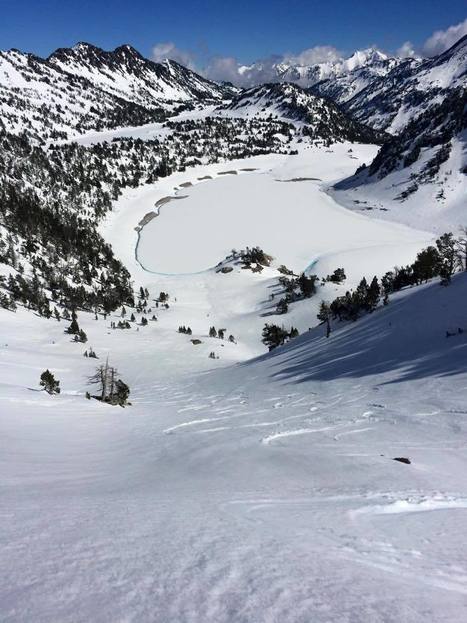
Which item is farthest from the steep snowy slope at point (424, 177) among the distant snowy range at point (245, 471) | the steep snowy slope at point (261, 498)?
the steep snowy slope at point (261, 498)

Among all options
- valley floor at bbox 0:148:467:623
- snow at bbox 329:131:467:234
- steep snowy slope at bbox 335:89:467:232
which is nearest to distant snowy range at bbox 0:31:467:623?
valley floor at bbox 0:148:467:623

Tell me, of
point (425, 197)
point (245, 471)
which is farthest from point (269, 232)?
point (245, 471)

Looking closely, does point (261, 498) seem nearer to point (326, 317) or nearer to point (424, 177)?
point (326, 317)

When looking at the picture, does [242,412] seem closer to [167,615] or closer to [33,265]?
[167,615]

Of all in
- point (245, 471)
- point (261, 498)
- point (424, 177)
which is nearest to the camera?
point (261, 498)

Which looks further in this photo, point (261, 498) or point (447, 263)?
point (447, 263)

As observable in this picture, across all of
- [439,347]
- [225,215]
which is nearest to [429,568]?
[439,347]

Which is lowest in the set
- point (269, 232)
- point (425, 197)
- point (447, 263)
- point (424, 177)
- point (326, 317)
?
point (326, 317)

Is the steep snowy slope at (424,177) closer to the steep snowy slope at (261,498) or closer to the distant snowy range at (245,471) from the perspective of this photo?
the distant snowy range at (245,471)

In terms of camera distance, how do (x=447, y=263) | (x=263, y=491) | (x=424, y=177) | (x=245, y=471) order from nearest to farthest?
(x=263, y=491), (x=245, y=471), (x=447, y=263), (x=424, y=177)
